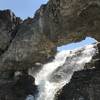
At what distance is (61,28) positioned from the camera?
17.4 metres

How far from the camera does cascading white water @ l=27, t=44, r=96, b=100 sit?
94.9 feet

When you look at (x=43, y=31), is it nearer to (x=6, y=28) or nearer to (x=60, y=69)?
(x=6, y=28)

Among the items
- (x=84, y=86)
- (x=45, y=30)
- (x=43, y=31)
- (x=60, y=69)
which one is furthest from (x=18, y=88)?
(x=45, y=30)

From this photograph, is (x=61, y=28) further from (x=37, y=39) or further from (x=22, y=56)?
(x=22, y=56)

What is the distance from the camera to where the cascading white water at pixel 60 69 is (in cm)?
2892

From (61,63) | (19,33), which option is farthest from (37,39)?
(61,63)

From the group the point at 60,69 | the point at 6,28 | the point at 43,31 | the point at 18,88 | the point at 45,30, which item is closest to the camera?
the point at 45,30

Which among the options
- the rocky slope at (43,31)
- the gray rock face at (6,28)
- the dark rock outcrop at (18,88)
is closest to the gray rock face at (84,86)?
the rocky slope at (43,31)

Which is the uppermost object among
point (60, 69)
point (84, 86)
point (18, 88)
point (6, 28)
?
point (6, 28)

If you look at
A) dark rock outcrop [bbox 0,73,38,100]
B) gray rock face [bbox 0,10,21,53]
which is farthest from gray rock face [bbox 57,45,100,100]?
gray rock face [bbox 0,10,21,53]

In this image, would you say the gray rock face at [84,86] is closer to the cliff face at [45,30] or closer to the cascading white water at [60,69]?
the cliff face at [45,30]

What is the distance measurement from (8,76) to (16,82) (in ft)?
2.56

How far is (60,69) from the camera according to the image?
104ft

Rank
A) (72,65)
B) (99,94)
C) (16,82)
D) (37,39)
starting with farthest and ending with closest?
(72,65) → (16,82) → (37,39) → (99,94)
